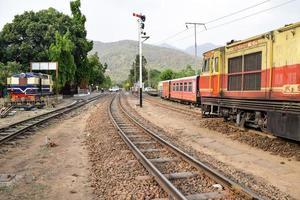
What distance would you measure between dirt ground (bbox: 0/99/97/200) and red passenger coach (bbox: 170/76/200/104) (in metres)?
20.2

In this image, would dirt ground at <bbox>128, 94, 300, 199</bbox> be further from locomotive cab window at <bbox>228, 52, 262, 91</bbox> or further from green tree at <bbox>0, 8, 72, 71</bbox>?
green tree at <bbox>0, 8, 72, 71</bbox>

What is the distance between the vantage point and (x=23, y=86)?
104 feet

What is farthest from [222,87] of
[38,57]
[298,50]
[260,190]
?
[38,57]

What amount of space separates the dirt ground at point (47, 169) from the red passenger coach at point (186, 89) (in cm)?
2021

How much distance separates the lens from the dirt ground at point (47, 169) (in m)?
7.50

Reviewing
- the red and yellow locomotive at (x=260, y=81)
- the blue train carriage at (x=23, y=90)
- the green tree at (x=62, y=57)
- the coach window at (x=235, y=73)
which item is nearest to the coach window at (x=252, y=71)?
the red and yellow locomotive at (x=260, y=81)

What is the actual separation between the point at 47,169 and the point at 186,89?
29644 millimetres

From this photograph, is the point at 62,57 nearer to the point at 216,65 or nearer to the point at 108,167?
the point at 216,65

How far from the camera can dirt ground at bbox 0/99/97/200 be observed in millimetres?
7500

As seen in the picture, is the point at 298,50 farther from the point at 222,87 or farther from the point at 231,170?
the point at 222,87

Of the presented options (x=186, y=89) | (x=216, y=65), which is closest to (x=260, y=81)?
(x=216, y=65)

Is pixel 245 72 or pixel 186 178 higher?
pixel 245 72

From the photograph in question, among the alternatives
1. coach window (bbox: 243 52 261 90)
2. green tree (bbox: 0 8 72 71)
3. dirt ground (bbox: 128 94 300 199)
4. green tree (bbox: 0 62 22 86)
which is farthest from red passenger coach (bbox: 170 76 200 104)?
green tree (bbox: 0 62 22 86)

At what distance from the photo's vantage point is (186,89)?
1512 inches
